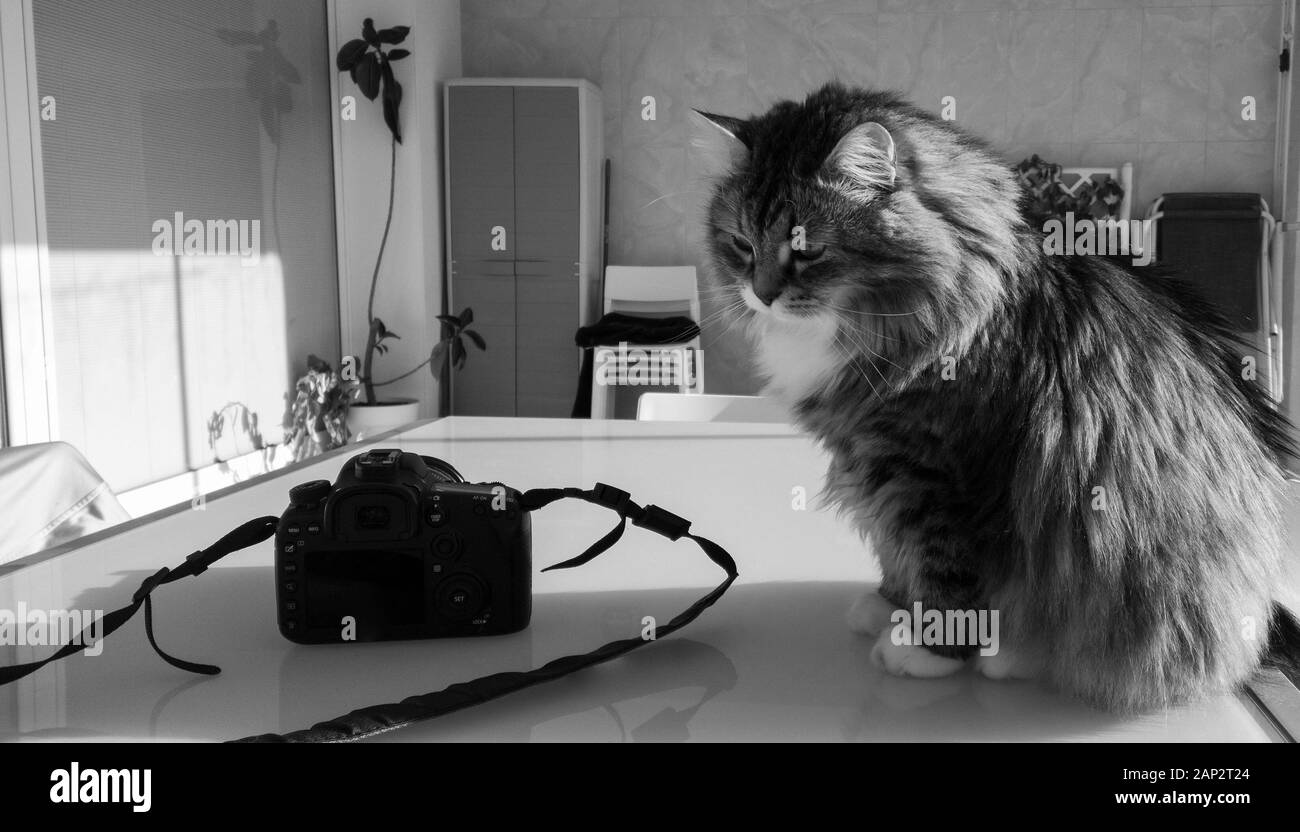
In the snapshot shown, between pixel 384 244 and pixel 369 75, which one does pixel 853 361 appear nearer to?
pixel 369 75

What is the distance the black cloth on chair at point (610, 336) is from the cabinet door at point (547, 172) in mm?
517

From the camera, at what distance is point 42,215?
3.07 meters

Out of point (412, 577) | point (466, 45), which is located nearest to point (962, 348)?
point (412, 577)

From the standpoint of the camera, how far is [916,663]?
0.71m

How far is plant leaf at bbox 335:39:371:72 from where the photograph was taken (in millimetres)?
4676

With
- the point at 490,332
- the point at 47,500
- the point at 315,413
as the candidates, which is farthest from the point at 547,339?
the point at 47,500

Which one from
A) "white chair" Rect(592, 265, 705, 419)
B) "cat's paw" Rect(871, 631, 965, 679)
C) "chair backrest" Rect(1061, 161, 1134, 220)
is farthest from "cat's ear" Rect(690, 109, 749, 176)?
"chair backrest" Rect(1061, 161, 1134, 220)

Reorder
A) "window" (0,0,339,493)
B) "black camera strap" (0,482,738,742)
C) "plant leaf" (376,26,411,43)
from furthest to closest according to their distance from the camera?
"plant leaf" (376,26,411,43), "window" (0,0,339,493), "black camera strap" (0,482,738,742)

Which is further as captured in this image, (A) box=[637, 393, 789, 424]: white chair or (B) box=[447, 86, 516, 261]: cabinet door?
(B) box=[447, 86, 516, 261]: cabinet door

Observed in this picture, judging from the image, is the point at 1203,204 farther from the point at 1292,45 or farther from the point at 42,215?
the point at 42,215

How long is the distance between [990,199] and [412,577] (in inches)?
21.0

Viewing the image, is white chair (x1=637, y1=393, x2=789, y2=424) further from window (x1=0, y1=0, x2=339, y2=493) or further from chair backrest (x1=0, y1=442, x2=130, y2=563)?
window (x1=0, y1=0, x2=339, y2=493)

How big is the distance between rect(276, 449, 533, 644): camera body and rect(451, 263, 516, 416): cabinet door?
14.7 feet
